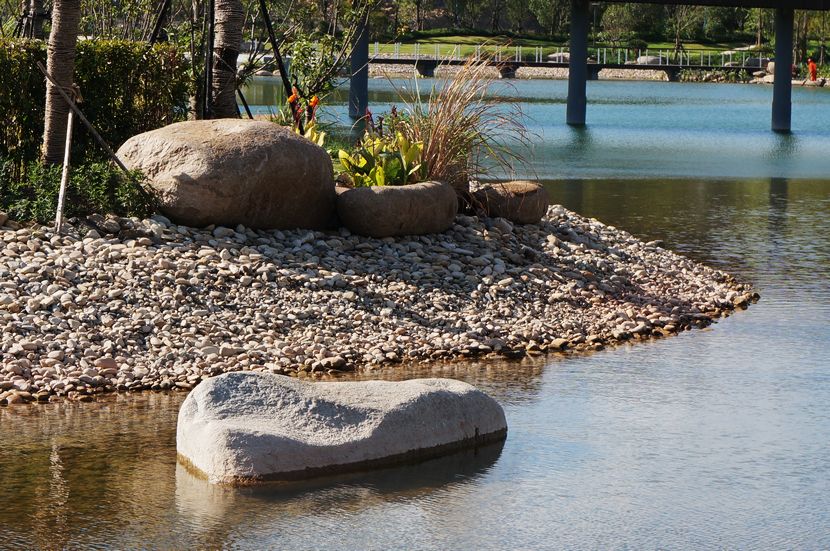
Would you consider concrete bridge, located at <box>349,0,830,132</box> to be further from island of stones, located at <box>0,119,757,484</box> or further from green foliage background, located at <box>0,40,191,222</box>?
island of stones, located at <box>0,119,757,484</box>

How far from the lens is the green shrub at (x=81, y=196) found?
9719 mm

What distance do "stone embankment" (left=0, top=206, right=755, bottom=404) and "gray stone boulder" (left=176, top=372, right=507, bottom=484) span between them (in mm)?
1409

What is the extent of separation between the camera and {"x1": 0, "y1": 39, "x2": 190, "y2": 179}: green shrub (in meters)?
10.9

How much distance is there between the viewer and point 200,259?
30.8ft

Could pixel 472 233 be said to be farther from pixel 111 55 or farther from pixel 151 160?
pixel 111 55

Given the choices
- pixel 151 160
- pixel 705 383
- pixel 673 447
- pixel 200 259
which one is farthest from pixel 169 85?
pixel 673 447

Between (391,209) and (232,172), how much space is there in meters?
1.45

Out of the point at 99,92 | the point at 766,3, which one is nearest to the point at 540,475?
the point at 99,92

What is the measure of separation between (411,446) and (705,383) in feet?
8.66

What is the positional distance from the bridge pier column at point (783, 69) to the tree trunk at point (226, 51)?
83.9 feet

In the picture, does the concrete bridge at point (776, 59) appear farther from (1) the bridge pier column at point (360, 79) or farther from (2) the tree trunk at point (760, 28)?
(2) the tree trunk at point (760, 28)

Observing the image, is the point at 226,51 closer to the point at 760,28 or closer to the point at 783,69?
the point at 783,69

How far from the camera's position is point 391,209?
1052cm

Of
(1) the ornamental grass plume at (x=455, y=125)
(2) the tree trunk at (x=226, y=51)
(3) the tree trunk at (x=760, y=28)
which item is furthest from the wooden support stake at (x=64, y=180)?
(3) the tree trunk at (x=760, y=28)
